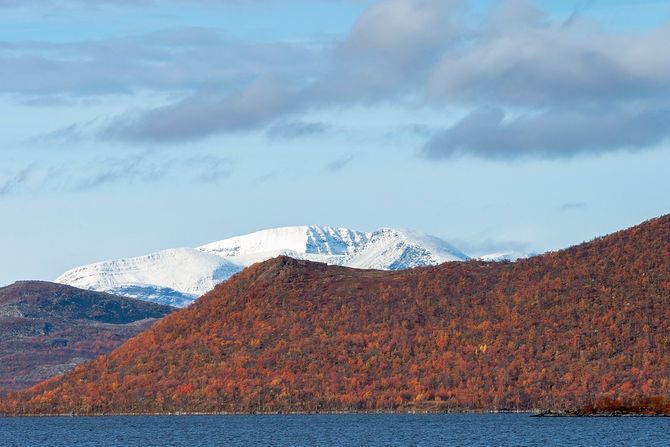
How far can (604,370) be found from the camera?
197875mm

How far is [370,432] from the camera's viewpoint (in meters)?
159

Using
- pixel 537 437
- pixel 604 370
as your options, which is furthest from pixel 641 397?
pixel 537 437

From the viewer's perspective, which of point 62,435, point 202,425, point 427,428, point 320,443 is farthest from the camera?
point 202,425

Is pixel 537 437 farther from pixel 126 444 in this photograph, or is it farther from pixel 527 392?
pixel 527 392

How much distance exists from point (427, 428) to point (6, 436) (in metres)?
55.1

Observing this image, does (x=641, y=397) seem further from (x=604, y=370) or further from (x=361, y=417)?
(x=361, y=417)

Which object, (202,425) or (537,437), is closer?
(537,437)

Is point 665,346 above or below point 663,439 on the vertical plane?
above

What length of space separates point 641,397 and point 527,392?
18763mm

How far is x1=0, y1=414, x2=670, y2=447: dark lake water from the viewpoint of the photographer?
139 meters

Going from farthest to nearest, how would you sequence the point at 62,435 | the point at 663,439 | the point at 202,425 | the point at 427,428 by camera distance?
the point at 202,425, the point at 62,435, the point at 427,428, the point at 663,439

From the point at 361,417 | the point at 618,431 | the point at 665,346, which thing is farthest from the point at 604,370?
the point at 618,431

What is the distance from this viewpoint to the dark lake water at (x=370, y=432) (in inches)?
5487

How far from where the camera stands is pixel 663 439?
132250 mm
